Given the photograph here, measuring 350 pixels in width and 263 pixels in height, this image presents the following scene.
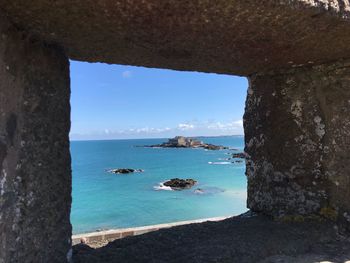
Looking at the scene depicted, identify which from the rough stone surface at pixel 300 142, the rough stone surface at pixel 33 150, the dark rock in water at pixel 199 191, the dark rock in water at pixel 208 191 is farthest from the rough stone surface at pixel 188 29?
the dark rock in water at pixel 199 191

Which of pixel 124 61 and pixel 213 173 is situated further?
pixel 213 173

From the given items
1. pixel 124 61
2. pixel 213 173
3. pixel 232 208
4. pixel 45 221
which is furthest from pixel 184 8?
pixel 213 173

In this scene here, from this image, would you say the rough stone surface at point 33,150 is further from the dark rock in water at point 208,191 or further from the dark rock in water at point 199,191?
the dark rock in water at point 199,191

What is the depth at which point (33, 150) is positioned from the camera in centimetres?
220

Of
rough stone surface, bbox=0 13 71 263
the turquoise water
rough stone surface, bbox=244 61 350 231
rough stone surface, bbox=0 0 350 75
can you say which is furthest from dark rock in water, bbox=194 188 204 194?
rough stone surface, bbox=0 13 71 263

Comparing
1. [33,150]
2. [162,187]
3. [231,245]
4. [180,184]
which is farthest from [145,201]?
[33,150]

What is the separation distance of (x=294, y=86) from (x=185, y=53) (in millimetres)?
1233

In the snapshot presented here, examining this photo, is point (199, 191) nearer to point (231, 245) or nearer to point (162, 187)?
point (162, 187)

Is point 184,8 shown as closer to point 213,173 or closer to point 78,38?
point 78,38

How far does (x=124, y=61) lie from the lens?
288cm

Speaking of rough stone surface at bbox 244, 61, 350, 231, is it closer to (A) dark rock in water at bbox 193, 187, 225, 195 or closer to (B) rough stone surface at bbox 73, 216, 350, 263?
(B) rough stone surface at bbox 73, 216, 350, 263

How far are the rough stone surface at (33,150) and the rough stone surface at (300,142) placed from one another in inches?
72.9

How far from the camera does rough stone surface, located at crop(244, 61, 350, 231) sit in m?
3.16

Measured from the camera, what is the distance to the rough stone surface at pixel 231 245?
264cm
